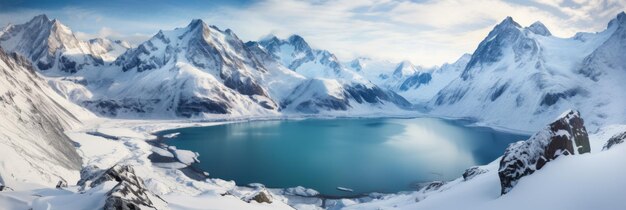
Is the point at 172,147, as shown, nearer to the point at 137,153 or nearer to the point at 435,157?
the point at 137,153

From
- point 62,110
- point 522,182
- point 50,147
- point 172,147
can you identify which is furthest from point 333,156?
point 62,110

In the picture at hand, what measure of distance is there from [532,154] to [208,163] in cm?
9281

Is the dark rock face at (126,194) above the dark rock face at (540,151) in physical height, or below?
below

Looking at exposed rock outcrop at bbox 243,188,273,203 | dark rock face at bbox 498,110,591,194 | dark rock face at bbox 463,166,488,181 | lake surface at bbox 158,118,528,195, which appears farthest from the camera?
lake surface at bbox 158,118,528,195

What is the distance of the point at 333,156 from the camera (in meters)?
131

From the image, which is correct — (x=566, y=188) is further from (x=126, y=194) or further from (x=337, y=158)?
(x=337, y=158)

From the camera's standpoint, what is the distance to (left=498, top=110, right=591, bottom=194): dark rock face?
38.4 metres

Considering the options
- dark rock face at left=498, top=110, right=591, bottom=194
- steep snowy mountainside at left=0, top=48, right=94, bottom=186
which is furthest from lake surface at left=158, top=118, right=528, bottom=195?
dark rock face at left=498, top=110, right=591, bottom=194

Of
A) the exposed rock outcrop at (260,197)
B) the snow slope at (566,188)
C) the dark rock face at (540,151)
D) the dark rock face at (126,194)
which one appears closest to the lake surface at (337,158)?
the exposed rock outcrop at (260,197)

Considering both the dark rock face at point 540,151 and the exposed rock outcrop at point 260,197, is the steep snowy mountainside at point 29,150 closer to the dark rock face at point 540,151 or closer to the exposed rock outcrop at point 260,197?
the exposed rock outcrop at point 260,197

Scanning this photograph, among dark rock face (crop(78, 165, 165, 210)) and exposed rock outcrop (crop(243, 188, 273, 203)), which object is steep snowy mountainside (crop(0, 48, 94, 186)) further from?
exposed rock outcrop (crop(243, 188, 273, 203))

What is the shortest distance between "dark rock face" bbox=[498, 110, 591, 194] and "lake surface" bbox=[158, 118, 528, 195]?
49958 millimetres

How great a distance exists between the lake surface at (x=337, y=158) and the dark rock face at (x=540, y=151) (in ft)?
164

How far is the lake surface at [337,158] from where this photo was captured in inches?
3846
